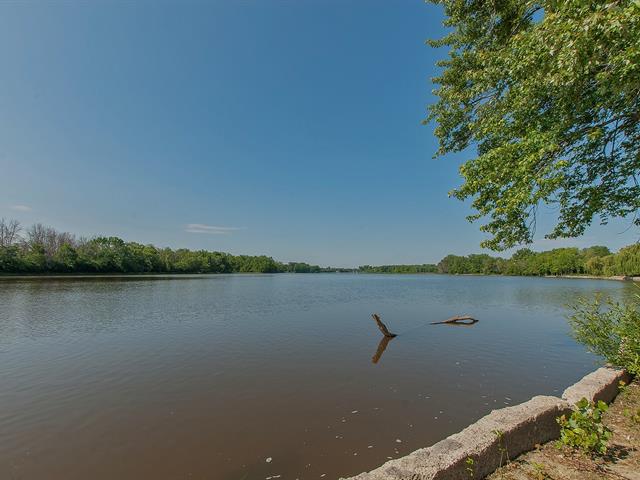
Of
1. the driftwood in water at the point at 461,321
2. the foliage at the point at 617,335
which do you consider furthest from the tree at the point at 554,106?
the driftwood in water at the point at 461,321

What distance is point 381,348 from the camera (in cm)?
1273

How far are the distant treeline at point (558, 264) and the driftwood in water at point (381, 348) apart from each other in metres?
38.4

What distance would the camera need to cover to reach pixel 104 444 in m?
5.76

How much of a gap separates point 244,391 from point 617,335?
30.4 feet

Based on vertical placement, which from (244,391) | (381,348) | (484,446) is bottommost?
(381,348)

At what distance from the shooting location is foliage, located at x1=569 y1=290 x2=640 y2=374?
5714 millimetres

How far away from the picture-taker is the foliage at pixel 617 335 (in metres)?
5.71

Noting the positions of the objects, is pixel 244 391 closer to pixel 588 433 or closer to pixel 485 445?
pixel 485 445

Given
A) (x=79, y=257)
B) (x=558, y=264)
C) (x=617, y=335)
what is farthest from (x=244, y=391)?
(x=558, y=264)

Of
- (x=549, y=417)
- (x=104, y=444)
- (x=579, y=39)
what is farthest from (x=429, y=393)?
(x=579, y=39)

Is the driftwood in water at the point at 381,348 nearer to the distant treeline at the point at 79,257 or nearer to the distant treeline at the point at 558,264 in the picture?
the distant treeline at the point at 558,264

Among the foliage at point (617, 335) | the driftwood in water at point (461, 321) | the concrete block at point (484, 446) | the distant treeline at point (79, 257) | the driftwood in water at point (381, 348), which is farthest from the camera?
the distant treeline at point (79, 257)

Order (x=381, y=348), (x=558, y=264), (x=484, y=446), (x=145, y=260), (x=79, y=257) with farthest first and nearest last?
(x=558, y=264), (x=145, y=260), (x=79, y=257), (x=381, y=348), (x=484, y=446)

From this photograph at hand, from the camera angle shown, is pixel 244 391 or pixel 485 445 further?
pixel 244 391
